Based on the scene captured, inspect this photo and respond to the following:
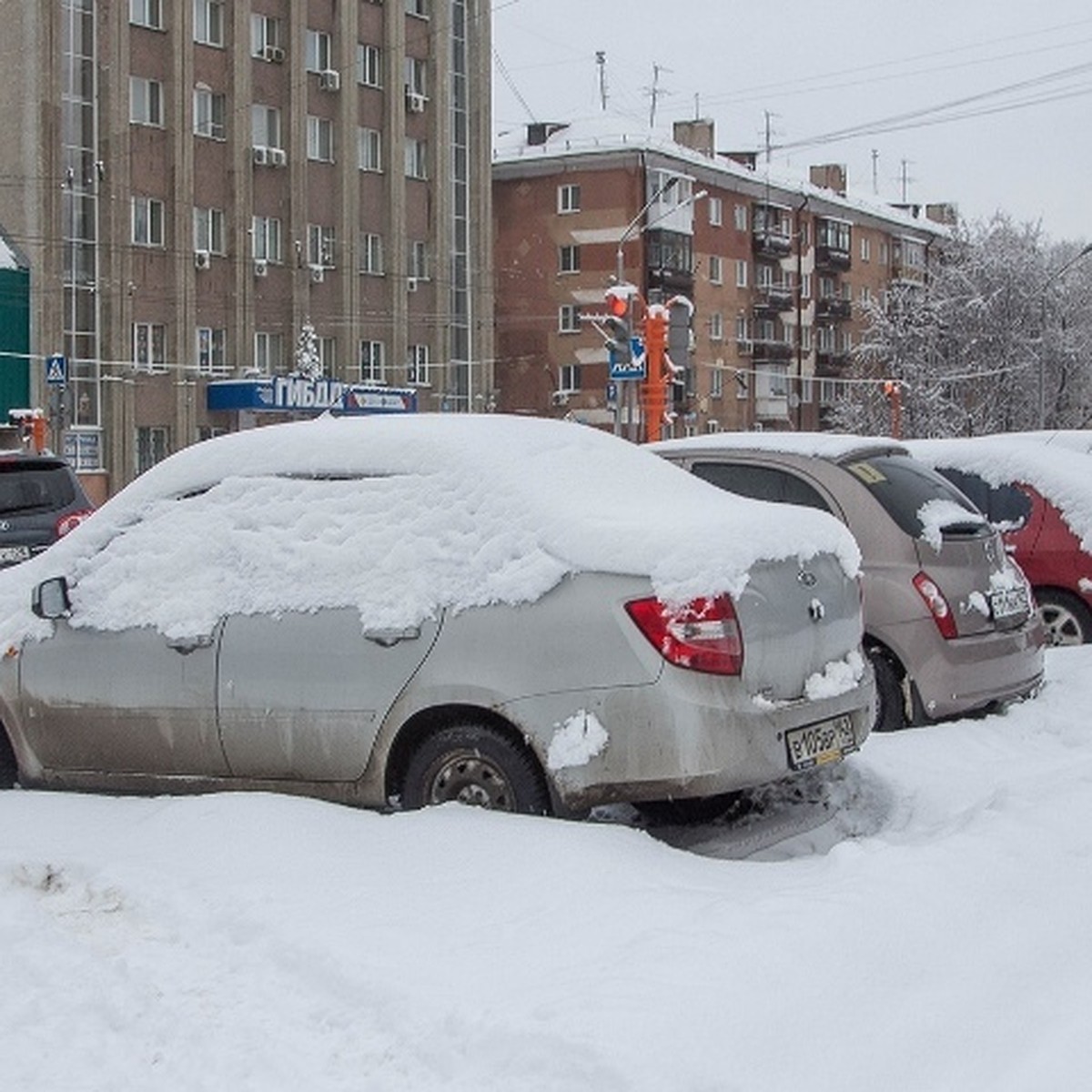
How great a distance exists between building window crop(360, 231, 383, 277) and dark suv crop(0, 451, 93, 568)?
38541 mm

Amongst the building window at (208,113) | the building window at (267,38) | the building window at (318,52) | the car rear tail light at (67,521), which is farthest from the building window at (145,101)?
the car rear tail light at (67,521)

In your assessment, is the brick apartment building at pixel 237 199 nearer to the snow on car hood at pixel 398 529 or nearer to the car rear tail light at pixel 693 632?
the snow on car hood at pixel 398 529

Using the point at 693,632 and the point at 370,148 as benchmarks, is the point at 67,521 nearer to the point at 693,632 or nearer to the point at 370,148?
the point at 693,632

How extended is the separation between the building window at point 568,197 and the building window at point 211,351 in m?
20.5

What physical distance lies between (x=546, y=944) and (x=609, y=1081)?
85 centimetres

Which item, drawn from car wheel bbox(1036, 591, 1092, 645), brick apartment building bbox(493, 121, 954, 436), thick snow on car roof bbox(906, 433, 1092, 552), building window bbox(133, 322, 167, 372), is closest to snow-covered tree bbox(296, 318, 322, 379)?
building window bbox(133, 322, 167, 372)

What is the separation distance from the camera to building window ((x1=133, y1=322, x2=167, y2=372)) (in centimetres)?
4375

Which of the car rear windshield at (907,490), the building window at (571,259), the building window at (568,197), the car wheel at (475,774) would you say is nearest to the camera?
the car wheel at (475,774)

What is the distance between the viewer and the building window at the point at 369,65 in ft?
169

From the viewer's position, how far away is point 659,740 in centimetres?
551

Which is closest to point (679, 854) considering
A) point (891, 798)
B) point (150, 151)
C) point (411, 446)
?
point (891, 798)

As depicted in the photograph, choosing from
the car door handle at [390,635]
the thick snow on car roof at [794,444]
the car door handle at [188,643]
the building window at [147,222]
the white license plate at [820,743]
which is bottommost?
the white license plate at [820,743]

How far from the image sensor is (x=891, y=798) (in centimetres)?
652

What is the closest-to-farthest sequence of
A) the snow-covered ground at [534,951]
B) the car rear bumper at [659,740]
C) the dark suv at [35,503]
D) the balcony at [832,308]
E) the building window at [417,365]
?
1. the snow-covered ground at [534,951]
2. the car rear bumper at [659,740]
3. the dark suv at [35,503]
4. the building window at [417,365]
5. the balcony at [832,308]
